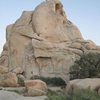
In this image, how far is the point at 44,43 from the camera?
4069 cm

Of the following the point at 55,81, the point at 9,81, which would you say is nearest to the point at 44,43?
the point at 55,81

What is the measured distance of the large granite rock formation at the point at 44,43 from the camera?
3972 cm

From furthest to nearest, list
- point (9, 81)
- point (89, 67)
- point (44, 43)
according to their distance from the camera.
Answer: point (44, 43), point (89, 67), point (9, 81)

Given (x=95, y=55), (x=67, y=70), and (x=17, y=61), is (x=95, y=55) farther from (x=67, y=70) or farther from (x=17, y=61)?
(x=17, y=61)

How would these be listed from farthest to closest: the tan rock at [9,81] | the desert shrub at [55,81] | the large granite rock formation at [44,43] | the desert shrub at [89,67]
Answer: the large granite rock formation at [44,43], the desert shrub at [55,81], the desert shrub at [89,67], the tan rock at [9,81]

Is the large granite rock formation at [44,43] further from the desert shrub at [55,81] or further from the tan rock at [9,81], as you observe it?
the tan rock at [9,81]

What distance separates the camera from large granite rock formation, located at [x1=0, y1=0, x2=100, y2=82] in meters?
39.7

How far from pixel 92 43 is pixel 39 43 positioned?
6772 mm

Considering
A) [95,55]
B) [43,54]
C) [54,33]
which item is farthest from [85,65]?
[54,33]

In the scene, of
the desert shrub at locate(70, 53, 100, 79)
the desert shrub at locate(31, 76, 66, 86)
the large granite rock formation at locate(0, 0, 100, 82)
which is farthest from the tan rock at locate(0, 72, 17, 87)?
the large granite rock formation at locate(0, 0, 100, 82)

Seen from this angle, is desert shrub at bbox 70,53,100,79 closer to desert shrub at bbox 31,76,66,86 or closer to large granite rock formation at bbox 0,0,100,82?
desert shrub at bbox 31,76,66,86

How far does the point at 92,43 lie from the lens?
41750 mm

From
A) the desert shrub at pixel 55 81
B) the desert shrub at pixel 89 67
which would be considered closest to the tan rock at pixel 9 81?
the desert shrub at pixel 55 81

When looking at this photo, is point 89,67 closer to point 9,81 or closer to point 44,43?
point 9,81
